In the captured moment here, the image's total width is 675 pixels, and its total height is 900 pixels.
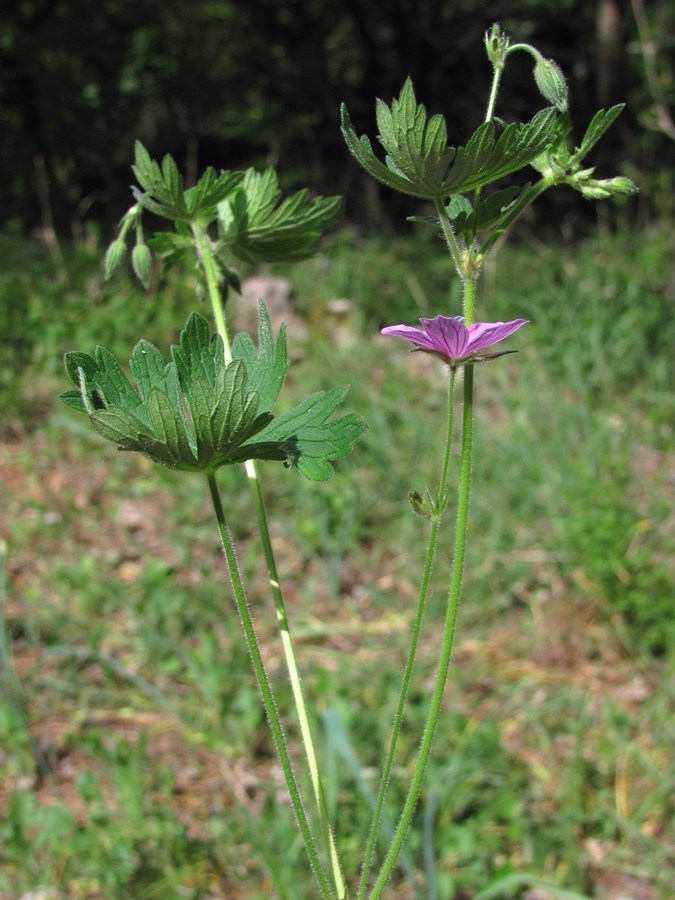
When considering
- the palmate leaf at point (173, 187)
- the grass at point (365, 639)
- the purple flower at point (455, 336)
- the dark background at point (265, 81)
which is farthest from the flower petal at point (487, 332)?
the dark background at point (265, 81)

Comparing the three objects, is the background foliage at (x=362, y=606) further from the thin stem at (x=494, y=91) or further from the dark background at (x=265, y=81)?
the dark background at (x=265, y=81)

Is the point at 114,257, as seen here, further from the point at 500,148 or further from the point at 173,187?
the point at 500,148

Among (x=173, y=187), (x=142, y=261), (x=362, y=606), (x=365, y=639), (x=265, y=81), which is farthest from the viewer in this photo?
(x=265, y=81)

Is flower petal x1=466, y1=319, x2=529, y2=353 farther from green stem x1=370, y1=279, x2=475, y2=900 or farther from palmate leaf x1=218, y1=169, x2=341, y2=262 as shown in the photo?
palmate leaf x1=218, y1=169, x2=341, y2=262

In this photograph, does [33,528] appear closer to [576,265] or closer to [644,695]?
[644,695]

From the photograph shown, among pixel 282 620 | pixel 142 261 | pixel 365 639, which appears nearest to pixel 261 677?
pixel 282 620

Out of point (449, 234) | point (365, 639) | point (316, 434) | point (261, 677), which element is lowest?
point (365, 639)

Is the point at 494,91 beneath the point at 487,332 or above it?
above
